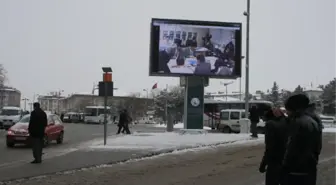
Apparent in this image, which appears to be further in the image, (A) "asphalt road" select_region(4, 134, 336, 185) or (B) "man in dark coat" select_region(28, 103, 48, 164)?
(B) "man in dark coat" select_region(28, 103, 48, 164)

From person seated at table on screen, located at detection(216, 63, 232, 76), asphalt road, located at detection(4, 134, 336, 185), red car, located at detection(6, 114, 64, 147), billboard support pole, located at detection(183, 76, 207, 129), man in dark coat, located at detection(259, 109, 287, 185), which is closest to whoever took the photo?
man in dark coat, located at detection(259, 109, 287, 185)

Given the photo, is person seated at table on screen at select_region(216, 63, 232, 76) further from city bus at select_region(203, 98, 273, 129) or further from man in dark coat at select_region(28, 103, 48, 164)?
city bus at select_region(203, 98, 273, 129)

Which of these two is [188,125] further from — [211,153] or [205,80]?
→ [211,153]

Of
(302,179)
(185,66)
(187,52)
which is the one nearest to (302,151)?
(302,179)

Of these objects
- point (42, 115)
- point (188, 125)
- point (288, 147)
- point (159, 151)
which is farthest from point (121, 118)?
point (288, 147)

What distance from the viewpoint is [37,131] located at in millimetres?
14773

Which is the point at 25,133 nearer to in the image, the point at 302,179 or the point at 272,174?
the point at 272,174

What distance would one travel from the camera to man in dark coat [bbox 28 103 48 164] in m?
14.6

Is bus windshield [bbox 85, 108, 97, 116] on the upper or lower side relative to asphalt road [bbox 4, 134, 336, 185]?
upper

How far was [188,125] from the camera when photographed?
28.9 meters

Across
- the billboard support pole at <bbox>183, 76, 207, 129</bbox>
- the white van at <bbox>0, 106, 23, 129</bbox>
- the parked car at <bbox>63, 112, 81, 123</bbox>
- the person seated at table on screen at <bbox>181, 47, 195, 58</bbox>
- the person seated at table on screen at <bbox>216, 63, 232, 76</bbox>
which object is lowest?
the parked car at <bbox>63, 112, 81, 123</bbox>

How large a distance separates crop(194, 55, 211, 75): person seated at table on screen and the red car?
893 centimetres

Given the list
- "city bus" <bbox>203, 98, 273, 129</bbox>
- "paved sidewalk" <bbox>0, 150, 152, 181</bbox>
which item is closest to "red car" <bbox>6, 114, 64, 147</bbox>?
"paved sidewalk" <bbox>0, 150, 152, 181</bbox>

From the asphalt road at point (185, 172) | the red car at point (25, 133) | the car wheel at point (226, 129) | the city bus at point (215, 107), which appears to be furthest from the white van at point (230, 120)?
the asphalt road at point (185, 172)
